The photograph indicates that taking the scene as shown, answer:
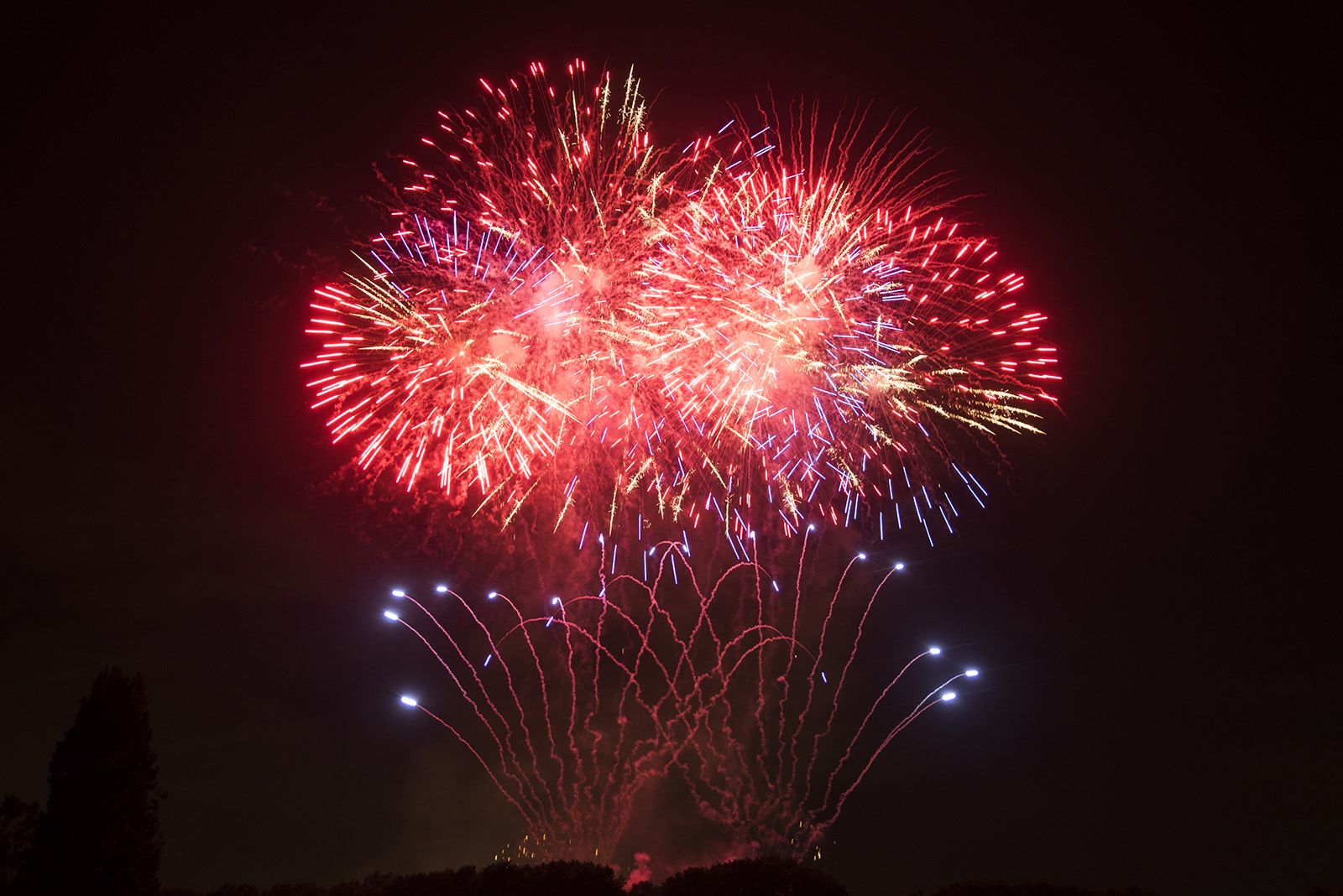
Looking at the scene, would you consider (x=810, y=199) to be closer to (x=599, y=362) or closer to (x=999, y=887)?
(x=599, y=362)

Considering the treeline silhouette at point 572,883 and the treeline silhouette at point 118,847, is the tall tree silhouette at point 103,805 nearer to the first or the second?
the treeline silhouette at point 118,847

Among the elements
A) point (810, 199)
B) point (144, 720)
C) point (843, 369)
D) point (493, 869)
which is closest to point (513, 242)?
point (810, 199)

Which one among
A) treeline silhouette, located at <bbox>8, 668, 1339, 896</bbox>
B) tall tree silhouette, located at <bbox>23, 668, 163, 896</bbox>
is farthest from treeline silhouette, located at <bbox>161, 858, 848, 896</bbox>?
tall tree silhouette, located at <bbox>23, 668, 163, 896</bbox>

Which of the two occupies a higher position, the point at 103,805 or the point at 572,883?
the point at 103,805

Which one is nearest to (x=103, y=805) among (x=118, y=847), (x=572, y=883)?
(x=118, y=847)

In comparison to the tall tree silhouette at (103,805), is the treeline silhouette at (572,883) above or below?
below

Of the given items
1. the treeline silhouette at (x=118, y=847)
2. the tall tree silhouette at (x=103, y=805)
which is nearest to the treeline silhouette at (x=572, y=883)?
the treeline silhouette at (x=118, y=847)

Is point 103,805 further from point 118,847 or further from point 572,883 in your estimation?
point 572,883

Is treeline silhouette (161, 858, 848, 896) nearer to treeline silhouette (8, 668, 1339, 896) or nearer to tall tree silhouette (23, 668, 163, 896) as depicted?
treeline silhouette (8, 668, 1339, 896)
